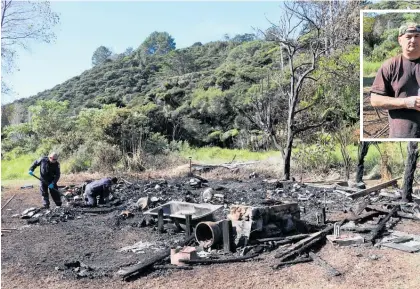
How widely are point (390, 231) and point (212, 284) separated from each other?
4.10 m

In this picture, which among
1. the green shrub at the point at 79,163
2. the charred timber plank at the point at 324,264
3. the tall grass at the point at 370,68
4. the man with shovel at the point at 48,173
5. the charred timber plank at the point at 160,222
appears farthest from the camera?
the green shrub at the point at 79,163

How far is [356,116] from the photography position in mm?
17938

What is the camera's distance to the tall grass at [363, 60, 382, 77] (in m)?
5.01

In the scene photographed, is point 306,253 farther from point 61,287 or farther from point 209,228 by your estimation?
point 61,287

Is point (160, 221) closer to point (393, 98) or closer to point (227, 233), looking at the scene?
point (227, 233)

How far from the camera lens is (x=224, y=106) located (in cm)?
3038

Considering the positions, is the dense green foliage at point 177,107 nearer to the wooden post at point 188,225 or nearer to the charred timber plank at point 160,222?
the charred timber plank at point 160,222

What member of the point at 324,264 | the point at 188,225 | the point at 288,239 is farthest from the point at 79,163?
the point at 324,264

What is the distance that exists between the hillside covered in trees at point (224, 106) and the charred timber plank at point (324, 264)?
775 cm

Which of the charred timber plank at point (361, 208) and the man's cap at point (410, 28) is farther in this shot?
the charred timber plank at point (361, 208)

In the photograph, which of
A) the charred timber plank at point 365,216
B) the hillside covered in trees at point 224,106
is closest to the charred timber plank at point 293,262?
the charred timber plank at point 365,216

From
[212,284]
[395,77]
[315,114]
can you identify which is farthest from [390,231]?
[315,114]

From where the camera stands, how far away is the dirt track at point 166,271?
645cm

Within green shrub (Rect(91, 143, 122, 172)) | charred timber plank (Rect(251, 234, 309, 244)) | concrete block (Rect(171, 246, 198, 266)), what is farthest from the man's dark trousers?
green shrub (Rect(91, 143, 122, 172))
